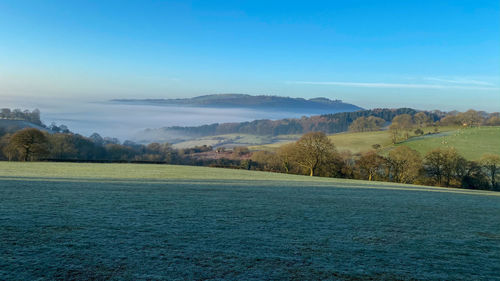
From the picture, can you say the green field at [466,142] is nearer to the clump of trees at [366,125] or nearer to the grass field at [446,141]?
the grass field at [446,141]

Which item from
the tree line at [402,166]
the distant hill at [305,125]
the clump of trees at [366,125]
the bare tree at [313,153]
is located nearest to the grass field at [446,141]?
the clump of trees at [366,125]

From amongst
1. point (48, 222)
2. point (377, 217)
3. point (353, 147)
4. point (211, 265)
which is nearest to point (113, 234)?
point (48, 222)

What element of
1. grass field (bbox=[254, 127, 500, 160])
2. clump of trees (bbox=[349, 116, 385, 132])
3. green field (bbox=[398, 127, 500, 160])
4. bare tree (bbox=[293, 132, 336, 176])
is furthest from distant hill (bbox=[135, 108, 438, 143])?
bare tree (bbox=[293, 132, 336, 176])

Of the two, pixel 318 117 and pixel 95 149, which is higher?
pixel 318 117

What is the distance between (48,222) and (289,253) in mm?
6505

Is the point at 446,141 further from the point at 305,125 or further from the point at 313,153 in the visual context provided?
the point at 305,125

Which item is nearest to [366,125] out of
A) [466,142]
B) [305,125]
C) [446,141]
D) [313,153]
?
[446,141]

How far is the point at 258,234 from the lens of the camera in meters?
8.84

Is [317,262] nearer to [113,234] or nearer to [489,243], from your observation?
[113,234]

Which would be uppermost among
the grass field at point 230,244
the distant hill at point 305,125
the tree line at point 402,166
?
the distant hill at point 305,125

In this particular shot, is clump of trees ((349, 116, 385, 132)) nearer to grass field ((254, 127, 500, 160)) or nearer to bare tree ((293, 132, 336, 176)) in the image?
grass field ((254, 127, 500, 160))

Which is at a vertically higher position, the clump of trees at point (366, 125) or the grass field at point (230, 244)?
the clump of trees at point (366, 125)

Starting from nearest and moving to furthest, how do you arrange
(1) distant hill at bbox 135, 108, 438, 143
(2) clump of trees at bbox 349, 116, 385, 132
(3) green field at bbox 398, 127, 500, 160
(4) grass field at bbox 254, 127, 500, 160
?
(3) green field at bbox 398, 127, 500, 160
(4) grass field at bbox 254, 127, 500, 160
(2) clump of trees at bbox 349, 116, 385, 132
(1) distant hill at bbox 135, 108, 438, 143

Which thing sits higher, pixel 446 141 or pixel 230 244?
pixel 446 141
